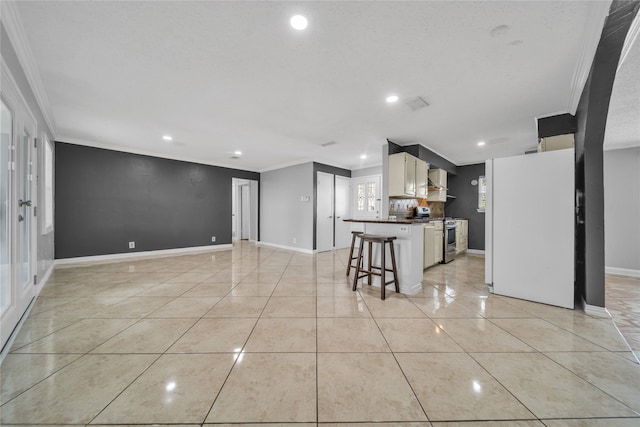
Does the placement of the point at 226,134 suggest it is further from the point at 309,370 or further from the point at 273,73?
the point at 309,370

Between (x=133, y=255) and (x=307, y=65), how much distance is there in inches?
224

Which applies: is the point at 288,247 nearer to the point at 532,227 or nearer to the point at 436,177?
the point at 436,177

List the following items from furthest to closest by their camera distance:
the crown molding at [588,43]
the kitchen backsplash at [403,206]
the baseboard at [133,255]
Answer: the kitchen backsplash at [403,206] < the baseboard at [133,255] < the crown molding at [588,43]

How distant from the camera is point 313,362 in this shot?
165 centimetres

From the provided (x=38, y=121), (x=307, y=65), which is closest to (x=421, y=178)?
(x=307, y=65)

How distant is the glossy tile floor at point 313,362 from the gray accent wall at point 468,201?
3.82 meters

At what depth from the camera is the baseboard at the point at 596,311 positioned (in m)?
2.40

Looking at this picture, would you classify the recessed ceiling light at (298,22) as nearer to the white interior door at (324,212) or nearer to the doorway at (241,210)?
the white interior door at (324,212)

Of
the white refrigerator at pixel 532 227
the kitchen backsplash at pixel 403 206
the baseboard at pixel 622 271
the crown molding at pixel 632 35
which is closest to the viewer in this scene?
the crown molding at pixel 632 35

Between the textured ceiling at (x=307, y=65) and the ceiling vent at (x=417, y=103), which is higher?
the textured ceiling at (x=307, y=65)

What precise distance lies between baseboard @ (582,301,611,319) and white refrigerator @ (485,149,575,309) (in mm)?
112

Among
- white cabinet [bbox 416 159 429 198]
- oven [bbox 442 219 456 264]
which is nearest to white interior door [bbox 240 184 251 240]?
white cabinet [bbox 416 159 429 198]

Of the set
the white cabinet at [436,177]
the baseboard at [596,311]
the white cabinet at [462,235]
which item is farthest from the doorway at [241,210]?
the baseboard at [596,311]

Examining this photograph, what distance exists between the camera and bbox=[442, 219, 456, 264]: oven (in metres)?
5.00
